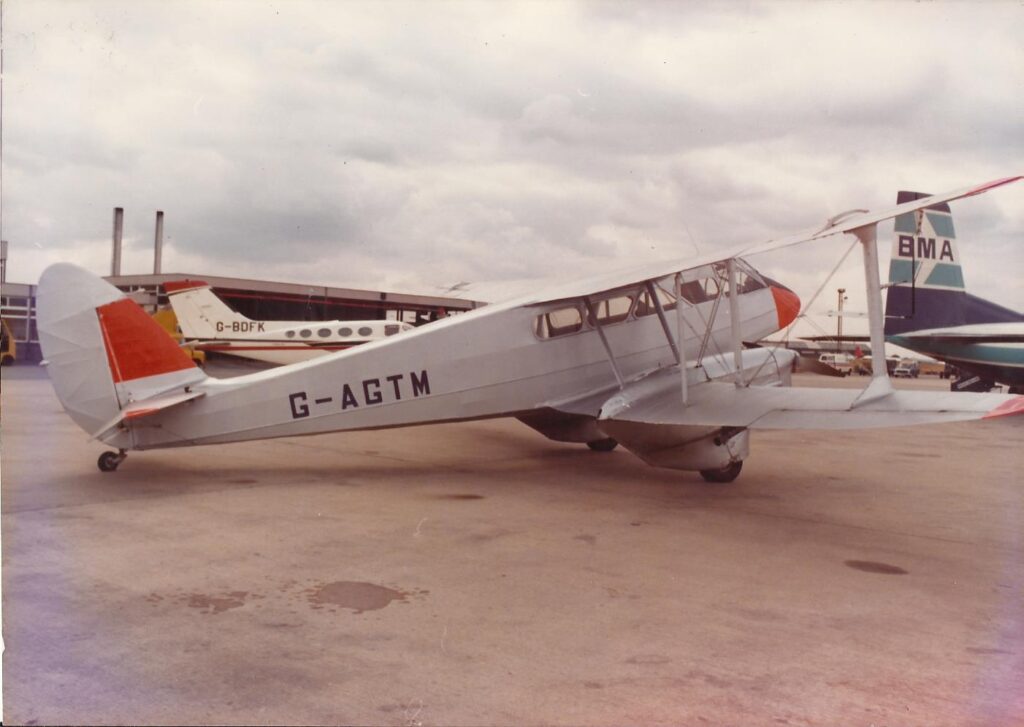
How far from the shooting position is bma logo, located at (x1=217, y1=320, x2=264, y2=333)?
28.8 metres

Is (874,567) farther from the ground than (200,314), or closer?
closer

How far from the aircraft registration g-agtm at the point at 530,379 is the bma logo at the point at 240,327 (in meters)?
20.5

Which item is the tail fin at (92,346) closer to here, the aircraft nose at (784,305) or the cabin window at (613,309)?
the cabin window at (613,309)

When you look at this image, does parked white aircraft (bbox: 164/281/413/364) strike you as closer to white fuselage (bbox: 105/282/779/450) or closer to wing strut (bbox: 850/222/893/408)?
white fuselage (bbox: 105/282/779/450)

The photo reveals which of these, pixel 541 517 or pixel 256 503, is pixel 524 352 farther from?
pixel 256 503

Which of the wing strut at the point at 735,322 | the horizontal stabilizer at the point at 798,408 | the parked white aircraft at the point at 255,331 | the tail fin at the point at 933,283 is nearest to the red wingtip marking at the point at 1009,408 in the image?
the horizontal stabilizer at the point at 798,408

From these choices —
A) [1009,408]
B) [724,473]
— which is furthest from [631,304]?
[1009,408]

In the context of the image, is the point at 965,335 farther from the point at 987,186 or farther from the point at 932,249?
the point at 987,186

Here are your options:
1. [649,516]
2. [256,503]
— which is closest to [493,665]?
[649,516]

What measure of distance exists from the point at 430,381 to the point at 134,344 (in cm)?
323

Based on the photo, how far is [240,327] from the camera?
29.0 meters

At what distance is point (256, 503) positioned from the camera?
7.97 m

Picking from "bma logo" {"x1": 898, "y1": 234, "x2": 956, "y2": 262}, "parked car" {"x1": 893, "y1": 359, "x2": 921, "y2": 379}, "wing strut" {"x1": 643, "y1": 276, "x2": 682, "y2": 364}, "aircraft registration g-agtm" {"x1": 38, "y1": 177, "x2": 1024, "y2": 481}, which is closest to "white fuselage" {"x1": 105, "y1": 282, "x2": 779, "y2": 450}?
"aircraft registration g-agtm" {"x1": 38, "y1": 177, "x2": 1024, "y2": 481}

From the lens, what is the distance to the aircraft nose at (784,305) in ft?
38.8
